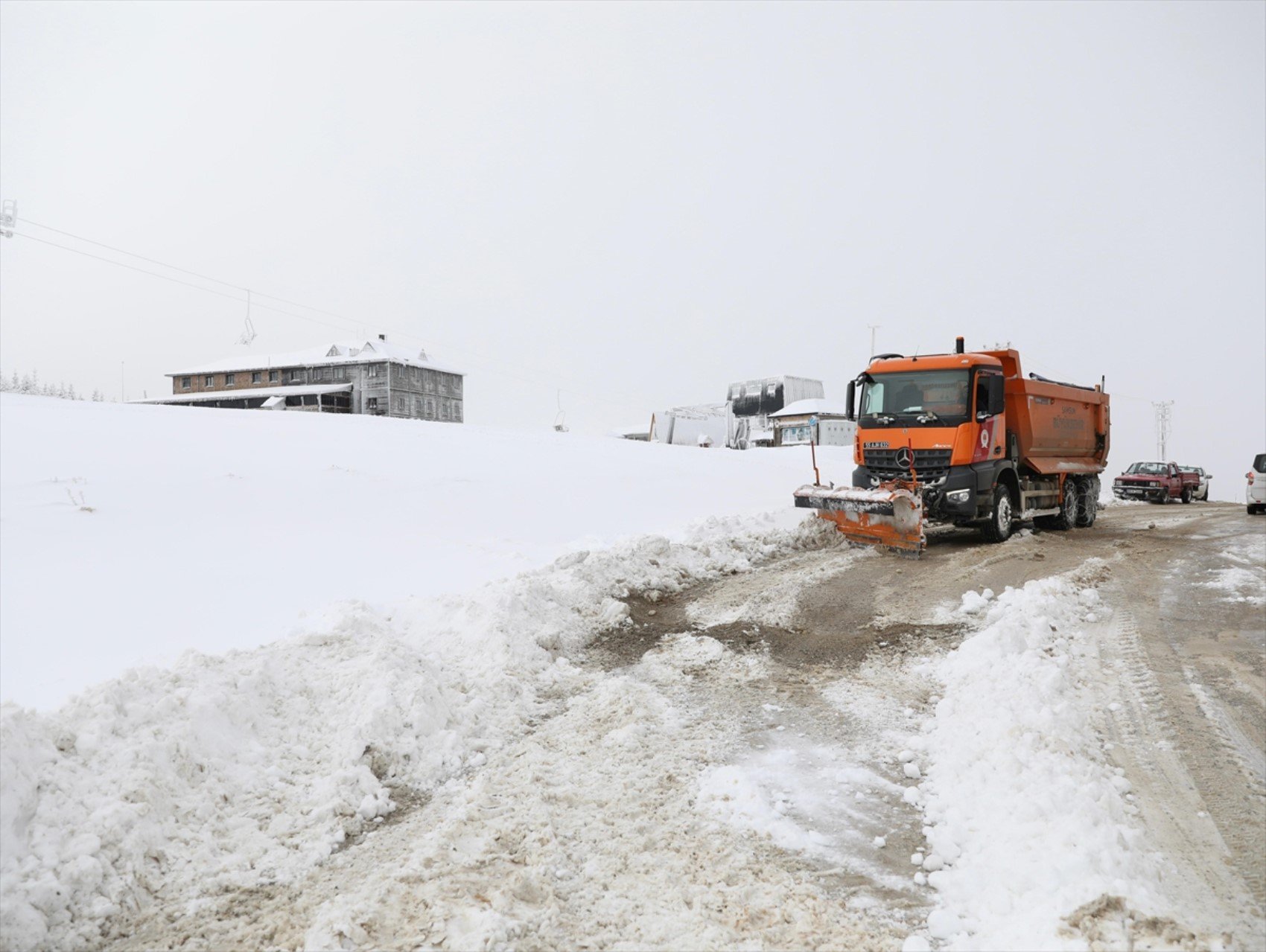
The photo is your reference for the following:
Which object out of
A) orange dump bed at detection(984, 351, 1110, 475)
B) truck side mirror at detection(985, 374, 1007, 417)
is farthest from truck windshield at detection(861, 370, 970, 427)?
orange dump bed at detection(984, 351, 1110, 475)

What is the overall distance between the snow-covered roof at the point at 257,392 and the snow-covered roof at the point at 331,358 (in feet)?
5.73

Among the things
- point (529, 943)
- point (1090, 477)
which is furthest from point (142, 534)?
point (1090, 477)

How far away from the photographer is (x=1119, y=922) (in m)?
2.81

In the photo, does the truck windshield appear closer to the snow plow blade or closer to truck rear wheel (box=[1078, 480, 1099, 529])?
the snow plow blade

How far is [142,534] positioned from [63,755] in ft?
20.1

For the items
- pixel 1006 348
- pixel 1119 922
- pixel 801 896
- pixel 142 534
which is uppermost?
pixel 1006 348

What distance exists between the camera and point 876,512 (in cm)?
1234

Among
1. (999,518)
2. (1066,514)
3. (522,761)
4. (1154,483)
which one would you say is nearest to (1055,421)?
(1066,514)

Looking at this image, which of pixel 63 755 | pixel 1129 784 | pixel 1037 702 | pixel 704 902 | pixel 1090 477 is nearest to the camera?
pixel 704 902

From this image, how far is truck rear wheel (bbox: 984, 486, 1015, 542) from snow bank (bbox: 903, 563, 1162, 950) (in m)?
7.86

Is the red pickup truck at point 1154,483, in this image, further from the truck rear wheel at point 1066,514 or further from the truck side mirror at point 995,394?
the truck side mirror at point 995,394

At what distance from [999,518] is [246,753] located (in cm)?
1288

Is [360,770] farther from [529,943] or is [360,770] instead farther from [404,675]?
[529,943]

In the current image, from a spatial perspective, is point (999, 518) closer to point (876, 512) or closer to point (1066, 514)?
point (876, 512)
